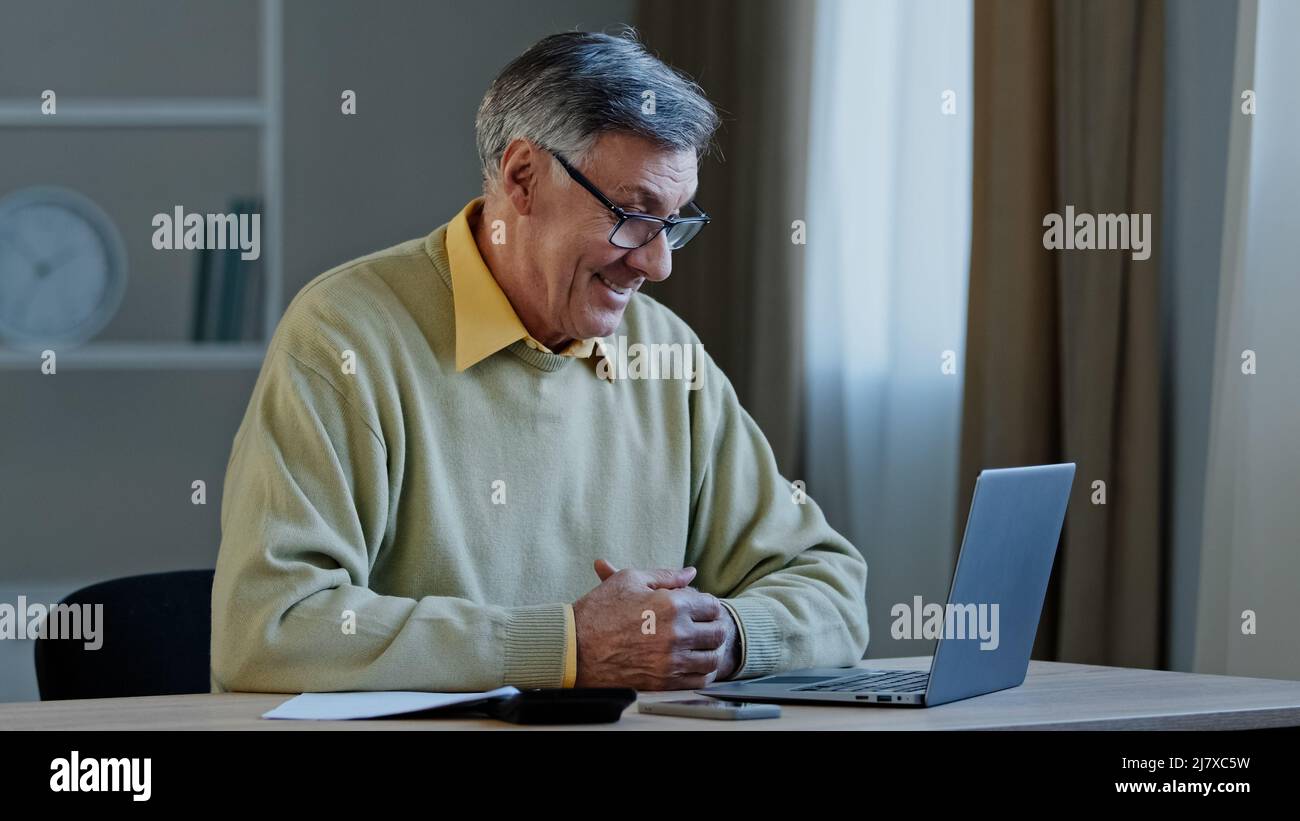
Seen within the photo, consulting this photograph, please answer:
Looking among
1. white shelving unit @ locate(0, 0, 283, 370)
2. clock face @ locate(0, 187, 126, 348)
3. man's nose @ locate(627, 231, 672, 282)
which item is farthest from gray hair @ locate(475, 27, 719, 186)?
clock face @ locate(0, 187, 126, 348)

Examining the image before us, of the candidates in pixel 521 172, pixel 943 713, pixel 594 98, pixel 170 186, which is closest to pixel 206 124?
pixel 170 186

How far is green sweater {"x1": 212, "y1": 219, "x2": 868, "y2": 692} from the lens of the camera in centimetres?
149

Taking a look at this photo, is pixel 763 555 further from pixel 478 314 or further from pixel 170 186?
pixel 170 186

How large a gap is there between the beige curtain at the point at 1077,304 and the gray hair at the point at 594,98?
2.87 ft

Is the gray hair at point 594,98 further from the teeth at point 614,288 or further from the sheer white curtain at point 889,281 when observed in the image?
the sheer white curtain at point 889,281

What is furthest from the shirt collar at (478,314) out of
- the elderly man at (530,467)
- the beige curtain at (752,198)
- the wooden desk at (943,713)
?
the beige curtain at (752,198)

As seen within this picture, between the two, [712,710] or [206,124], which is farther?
[206,124]

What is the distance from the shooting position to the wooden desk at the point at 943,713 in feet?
3.93

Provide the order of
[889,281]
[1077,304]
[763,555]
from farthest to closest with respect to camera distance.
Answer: [889,281]
[1077,304]
[763,555]

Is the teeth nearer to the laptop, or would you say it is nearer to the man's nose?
the man's nose

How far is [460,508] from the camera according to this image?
1.76 metres

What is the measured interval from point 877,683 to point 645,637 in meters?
0.24

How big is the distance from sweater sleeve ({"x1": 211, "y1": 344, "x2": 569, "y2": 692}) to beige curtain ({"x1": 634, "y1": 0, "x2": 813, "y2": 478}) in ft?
6.00
